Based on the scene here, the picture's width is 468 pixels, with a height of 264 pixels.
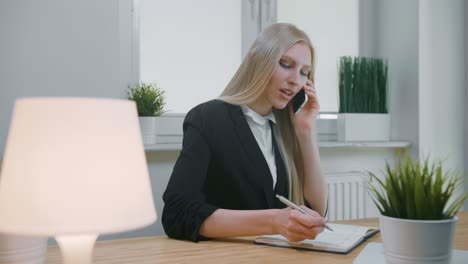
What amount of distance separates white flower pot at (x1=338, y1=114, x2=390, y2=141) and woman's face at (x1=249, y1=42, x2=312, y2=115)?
0.99 metres

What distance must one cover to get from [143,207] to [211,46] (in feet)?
6.56

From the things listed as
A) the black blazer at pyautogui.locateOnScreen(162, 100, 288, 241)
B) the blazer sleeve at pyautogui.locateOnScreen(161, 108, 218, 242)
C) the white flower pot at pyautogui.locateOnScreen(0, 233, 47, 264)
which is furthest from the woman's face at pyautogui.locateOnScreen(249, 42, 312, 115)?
the white flower pot at pyautogui.locateOnScreen(0, 233, 47, 264)

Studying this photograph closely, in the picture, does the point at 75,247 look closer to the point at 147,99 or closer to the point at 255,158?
the point at 255,158

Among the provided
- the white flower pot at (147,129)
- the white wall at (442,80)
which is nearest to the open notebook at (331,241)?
the white flower pot at (147,129)

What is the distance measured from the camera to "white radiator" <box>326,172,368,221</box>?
262 cm

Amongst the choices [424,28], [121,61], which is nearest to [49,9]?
[121,61]

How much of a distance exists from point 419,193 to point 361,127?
6.39ft

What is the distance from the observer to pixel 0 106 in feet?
6.35

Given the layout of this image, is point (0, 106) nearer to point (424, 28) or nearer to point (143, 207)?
point (143, 207)

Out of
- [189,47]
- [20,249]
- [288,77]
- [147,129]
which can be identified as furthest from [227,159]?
[189,47]

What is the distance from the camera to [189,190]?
1418 mm

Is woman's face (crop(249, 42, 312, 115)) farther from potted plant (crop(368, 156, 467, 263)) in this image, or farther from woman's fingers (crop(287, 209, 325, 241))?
potted plant (crop(368, 156, 467, 263))

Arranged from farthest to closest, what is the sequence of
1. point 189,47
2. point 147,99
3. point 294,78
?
1. point 189,47
2. point 147,99
3. point 294,78

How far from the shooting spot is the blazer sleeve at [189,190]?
127 cm
